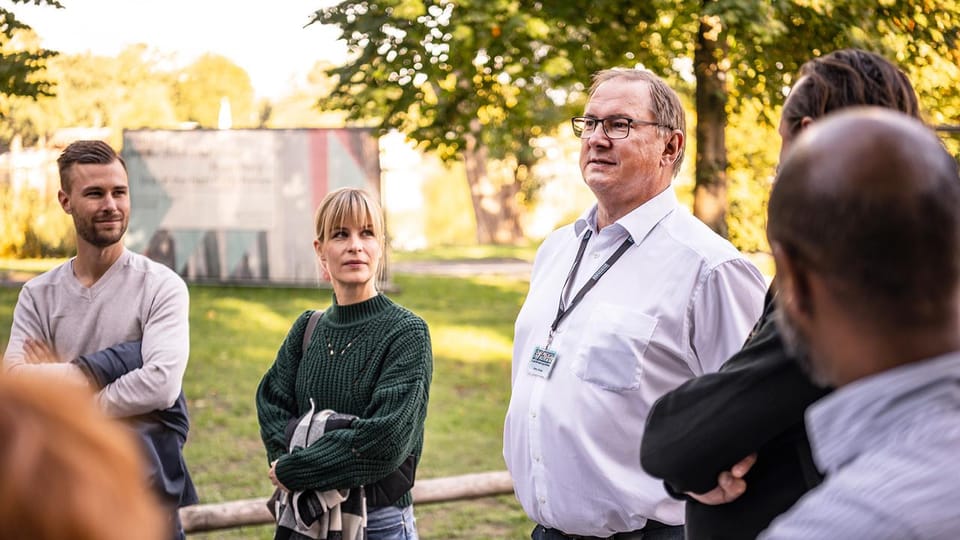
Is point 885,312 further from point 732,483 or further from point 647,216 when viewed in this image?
point 647,216

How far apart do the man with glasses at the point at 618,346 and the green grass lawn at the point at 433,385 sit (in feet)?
7.63

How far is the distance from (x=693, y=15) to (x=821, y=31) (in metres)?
1.02

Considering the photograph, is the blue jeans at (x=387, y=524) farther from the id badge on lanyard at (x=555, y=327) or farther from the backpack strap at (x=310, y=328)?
the id badge on lanyard at (x=555, y=327)

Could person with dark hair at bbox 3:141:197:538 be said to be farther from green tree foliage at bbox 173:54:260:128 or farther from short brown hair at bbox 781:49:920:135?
green tree foliage at bbox 173:54:260:128

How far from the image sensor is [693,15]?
26.5 feet

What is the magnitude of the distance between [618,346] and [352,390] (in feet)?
3.38

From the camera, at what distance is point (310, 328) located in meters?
3.60

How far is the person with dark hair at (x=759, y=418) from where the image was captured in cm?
177

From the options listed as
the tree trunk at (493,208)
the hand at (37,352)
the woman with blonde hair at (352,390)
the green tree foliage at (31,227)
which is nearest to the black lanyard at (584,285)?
the woman with blonde hair at (352,390)

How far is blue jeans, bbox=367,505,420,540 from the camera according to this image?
337 cm

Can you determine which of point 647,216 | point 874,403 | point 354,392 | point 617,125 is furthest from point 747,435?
point 354,392

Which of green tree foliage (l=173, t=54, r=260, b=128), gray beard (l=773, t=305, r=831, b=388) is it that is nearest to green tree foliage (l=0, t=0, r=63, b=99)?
gray beard (l=773, t=305, r=831, b=388)

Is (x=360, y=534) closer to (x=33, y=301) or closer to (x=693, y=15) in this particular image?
(x=33, y=301)

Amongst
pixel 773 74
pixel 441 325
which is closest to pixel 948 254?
pixel 773 74
